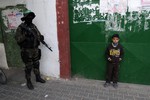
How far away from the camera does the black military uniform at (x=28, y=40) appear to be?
4.35 m

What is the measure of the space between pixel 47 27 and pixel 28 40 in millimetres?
733

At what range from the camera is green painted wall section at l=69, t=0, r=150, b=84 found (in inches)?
172

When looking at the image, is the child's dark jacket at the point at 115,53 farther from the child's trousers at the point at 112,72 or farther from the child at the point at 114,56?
the child's trousers at the point at 112,72

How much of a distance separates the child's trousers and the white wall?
4.42ft

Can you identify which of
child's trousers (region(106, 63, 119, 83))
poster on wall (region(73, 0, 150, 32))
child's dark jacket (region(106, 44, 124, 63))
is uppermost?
poster on wall (region(73, 0, 150, 32))

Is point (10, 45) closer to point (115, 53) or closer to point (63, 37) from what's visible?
point (63, 37)

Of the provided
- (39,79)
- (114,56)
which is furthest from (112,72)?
(39,79)

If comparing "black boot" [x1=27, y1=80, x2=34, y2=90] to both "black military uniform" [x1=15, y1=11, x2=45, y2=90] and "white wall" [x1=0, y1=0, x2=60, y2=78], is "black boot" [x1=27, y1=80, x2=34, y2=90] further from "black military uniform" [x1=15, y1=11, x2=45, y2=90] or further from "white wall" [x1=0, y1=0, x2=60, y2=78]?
"white wall" [x1=0, y1=0, x2=60, y2=78]

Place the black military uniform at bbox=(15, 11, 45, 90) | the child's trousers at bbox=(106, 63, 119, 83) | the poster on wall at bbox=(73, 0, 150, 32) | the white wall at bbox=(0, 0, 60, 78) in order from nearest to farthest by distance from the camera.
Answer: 1. the poster on wall at bbox=(73, 0, 150, 32)
2. the black military uniform at bbox=(15, 11, 45, 90)
3. the child's trousers at bbox=(106, 63, 119, 83)
4. the white wall at bbox=(0, 0, 60, 78)

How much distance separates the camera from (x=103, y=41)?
466 centimetres

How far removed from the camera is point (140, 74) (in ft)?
15.2

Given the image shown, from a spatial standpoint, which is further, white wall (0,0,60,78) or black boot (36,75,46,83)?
black boot (36,75,46,83)

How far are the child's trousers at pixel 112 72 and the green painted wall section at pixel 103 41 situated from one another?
215 mm

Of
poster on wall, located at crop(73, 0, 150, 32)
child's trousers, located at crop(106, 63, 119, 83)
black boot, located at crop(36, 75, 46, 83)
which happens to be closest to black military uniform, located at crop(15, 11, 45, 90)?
black boot, located at crop(36, 75, 46, 83)
